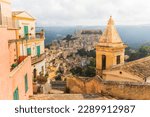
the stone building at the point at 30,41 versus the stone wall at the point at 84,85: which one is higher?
the stone building at the point at 30,41

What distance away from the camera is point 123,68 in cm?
1074

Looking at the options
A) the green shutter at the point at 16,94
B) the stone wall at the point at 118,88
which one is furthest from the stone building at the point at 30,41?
the green shutter at the point at 16,94

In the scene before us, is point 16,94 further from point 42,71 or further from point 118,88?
point 42,71

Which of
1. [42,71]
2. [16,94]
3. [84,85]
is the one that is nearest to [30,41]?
[42,71]

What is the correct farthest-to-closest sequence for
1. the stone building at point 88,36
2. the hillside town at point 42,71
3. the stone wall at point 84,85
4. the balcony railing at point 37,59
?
the stone building at point 88,36, the balcony railing at point 37,59, the stone wall at point 84,85, the hillside town at point 42,71

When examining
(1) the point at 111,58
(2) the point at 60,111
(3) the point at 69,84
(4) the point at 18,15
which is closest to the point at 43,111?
(2) the point at 60,111

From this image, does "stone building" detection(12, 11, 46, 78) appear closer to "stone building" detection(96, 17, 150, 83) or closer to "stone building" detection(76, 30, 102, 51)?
"stone building" detection(96, 17, 150, 83)

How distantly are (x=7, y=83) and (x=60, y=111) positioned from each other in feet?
4.95

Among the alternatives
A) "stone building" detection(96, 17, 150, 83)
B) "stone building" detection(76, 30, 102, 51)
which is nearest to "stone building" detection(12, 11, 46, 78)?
"stone building" detection(96, 17, 150, 83)

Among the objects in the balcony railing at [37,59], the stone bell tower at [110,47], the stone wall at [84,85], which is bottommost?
the stone wall at [84,85]

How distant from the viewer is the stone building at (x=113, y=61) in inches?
421

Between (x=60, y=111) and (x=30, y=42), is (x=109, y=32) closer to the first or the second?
(x=30, y=42)

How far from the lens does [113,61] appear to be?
1244 centimetres

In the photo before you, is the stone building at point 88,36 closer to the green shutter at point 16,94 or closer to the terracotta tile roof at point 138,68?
the terracotta tile roof at point 138,68
